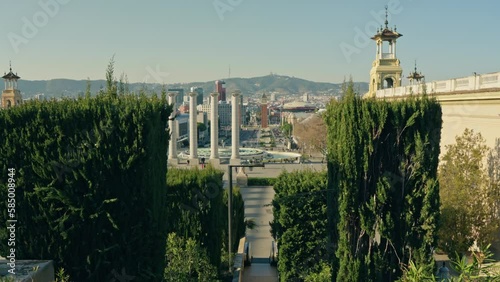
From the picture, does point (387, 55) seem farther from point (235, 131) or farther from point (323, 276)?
point (323, 276)

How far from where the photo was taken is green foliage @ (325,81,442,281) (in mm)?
10891

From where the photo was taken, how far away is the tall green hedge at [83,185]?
10.1 metres

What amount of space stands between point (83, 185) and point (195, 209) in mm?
4328

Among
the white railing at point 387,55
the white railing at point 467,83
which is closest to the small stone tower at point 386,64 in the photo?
the white railing at point 387,55

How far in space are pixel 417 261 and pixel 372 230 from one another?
1399mm

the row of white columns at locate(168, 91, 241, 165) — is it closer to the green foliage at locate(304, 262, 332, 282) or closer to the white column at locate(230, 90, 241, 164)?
the white column at locate(230, 90, 241, 164)

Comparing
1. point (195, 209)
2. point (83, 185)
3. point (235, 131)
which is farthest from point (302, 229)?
point (235, 131)

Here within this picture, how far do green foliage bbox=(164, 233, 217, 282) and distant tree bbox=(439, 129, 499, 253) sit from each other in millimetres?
8887

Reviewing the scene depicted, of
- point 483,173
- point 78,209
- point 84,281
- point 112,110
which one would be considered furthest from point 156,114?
point 483,173

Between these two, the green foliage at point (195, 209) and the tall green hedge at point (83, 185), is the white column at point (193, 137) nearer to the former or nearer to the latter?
the green foliage at point (195, 209)

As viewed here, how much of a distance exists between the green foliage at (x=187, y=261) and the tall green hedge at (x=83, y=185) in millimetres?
2444

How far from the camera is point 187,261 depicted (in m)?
13.1

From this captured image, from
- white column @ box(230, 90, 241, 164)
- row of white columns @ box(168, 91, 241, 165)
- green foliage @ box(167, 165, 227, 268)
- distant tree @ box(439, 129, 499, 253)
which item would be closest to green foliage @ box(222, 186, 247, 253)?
green foliage @ box(167, 165, 227, 268)

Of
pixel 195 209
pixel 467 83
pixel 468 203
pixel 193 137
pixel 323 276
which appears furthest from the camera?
pixel 193 137
